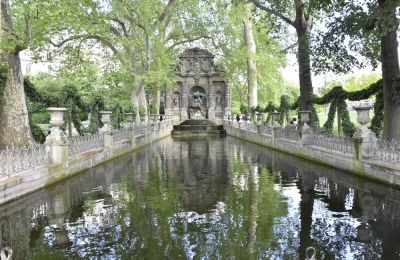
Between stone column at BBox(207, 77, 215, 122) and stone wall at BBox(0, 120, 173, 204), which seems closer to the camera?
stone wall at BBox(0, 120, 173, 204)

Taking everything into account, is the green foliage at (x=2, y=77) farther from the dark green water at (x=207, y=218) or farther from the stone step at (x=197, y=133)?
the stone step at (x=197, y=133)

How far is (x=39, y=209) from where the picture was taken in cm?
826

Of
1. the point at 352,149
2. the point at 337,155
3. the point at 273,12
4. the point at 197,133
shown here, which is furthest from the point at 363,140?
the point at 197,133

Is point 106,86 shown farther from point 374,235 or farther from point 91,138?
point 374,235

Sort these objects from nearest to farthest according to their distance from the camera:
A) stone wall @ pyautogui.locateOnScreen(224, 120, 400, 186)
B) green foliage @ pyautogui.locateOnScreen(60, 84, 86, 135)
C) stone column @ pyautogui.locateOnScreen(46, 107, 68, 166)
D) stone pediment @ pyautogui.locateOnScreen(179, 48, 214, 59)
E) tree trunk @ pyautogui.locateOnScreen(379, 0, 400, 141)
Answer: stone wall @ pyautogui.locateOnScreen(224, 120, 400, 186) < stone column @ pyautogui.locateOnScreen(46, 107, 68, 166) < tree trunk @ pyautogui.locateOnScreen(379, 0, 400, 141) < green foliage @ pyautogui.locateOnScreen(60, 84, 86, 135) < stone pediment @ pyautogui.locateOnScreen(179, 48, 214, 59)

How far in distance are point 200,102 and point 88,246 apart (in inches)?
1684

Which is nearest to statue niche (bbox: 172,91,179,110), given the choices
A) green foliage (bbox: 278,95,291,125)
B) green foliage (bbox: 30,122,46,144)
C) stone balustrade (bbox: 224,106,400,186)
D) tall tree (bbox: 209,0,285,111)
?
tall tree (bbox: 209,0,285,111)

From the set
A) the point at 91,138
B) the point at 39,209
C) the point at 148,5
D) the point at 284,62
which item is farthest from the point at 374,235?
the point at 284,62

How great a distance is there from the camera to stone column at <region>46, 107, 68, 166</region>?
11.4m

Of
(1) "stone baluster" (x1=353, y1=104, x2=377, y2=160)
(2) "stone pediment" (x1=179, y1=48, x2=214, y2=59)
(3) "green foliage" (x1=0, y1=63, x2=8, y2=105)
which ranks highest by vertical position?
(2) "stone pediment" (x1=179, y1=48, x2=214, y2=59)

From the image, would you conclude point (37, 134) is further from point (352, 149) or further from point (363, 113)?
point (363, 113)

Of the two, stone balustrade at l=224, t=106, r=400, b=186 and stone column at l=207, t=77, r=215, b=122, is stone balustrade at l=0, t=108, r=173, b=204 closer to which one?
stone balustrade at l=224, t=106, r=400, b=186

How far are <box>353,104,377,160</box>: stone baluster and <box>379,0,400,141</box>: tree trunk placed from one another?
1.92m

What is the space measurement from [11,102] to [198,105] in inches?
1356
